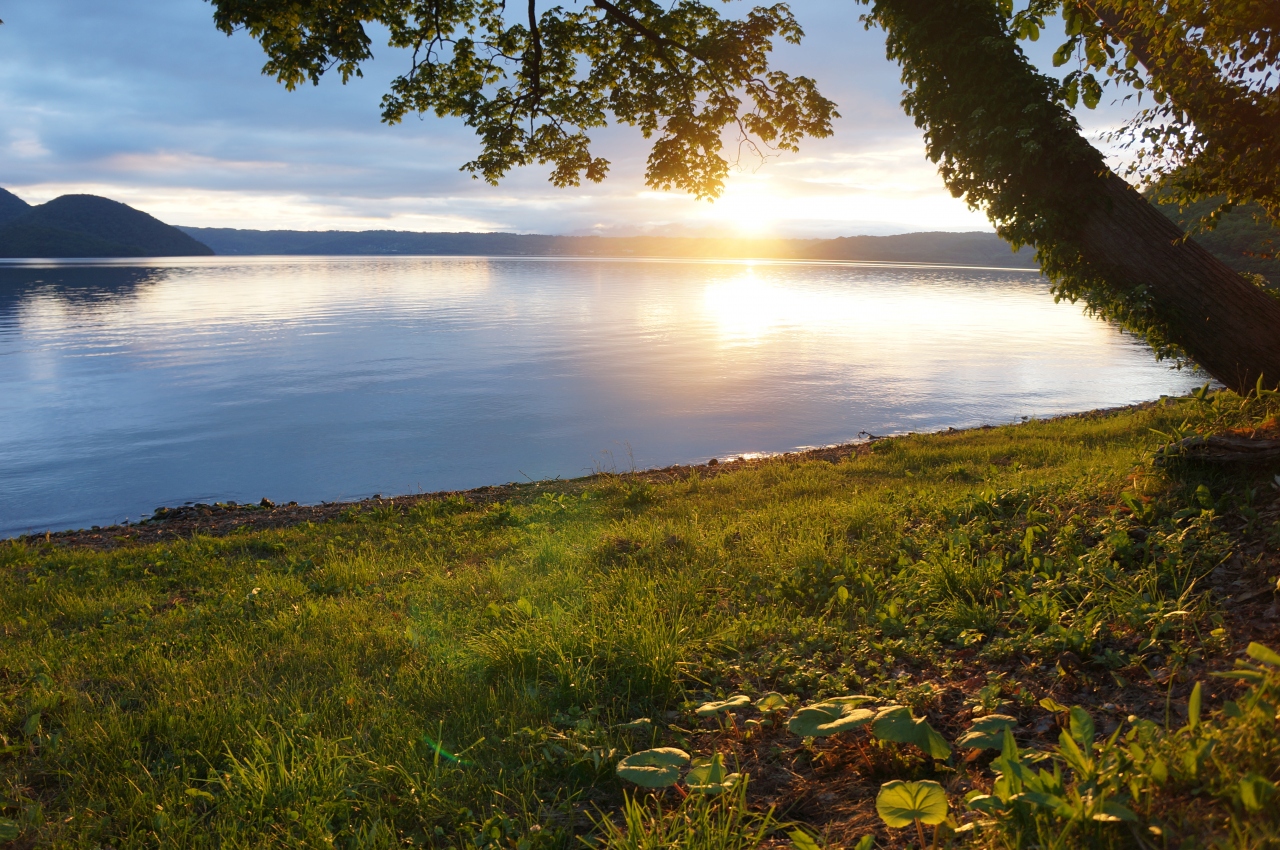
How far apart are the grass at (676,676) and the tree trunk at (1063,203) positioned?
2.22 feet

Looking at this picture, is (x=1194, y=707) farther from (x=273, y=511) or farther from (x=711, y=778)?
(x=273, y=511)

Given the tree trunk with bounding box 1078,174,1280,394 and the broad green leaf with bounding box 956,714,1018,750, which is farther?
the tree trunk with bounding box 1078,174,1280,394

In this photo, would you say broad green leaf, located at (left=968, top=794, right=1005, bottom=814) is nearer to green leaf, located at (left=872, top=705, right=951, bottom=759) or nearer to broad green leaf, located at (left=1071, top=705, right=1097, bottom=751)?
green leaf, located at (left=872, top=705, right=951, bottom=759)

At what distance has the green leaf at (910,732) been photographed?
2.47m

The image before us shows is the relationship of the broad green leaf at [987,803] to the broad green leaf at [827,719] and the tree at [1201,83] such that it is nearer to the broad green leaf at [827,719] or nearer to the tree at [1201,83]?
the broad green leaf at [827,719]

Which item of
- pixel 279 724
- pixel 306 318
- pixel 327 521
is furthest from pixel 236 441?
pixel 306 318

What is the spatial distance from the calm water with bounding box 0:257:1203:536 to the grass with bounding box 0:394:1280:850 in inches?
275

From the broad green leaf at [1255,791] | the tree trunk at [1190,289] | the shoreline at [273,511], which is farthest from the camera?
the shoreline at [273,511]

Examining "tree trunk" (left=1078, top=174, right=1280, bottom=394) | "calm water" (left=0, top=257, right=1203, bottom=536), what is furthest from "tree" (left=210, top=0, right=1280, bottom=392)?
"calm water" (left=0, top=257, right=1203, bottom=536)

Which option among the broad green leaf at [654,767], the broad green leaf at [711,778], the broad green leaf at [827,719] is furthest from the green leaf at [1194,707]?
the broad green leaf at [654,767]

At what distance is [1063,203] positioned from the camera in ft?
22.2

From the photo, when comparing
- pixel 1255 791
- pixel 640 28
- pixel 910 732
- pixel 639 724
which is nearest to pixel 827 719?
pixel 910 732

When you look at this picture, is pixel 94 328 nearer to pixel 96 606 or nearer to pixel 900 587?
pixel 96 606

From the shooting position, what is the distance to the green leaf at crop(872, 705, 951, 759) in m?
2.47
